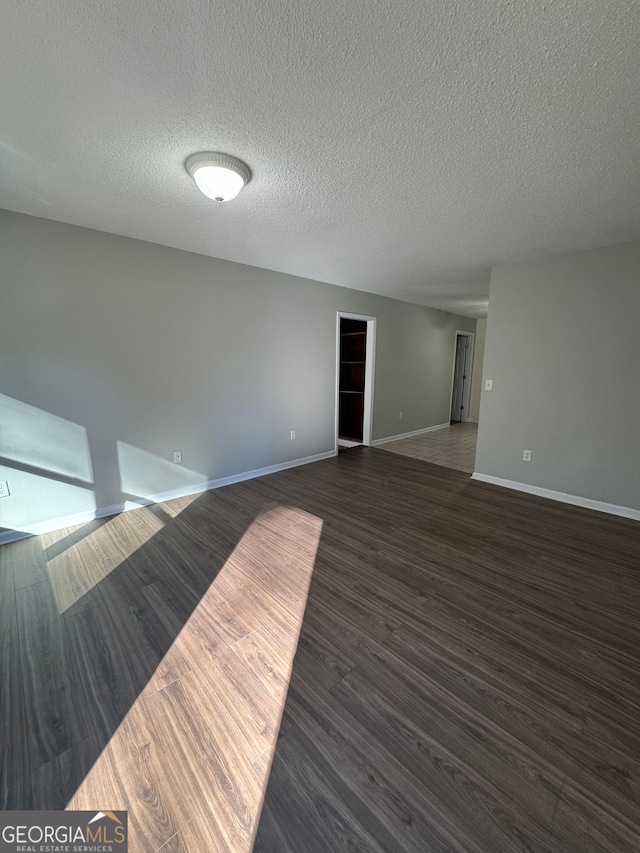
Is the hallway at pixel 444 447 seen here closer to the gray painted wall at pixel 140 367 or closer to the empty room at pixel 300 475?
the empty room at pixel 300 475

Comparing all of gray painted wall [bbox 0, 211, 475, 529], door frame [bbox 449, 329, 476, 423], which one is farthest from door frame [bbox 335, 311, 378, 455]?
door frame [bbox 449, 329, 476, 423]

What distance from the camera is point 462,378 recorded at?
7.69 meters

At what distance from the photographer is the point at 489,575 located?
7.35 feet

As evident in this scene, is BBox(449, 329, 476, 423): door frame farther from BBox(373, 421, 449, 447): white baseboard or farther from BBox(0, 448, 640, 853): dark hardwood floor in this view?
BBox(0, 448, 640, 853): dark hardwood floor

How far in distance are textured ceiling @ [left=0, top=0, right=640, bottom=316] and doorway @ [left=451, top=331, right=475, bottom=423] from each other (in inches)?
196

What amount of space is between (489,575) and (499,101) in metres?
2.54

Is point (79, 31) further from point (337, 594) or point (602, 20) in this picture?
point (337, 594)

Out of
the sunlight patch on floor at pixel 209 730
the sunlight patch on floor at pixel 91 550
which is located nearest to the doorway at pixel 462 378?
the sunlight patch on floor at pixel 91 550

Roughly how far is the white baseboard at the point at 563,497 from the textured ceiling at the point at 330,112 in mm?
2419

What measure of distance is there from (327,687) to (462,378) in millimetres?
7400

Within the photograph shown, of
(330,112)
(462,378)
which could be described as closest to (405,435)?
(462,378)

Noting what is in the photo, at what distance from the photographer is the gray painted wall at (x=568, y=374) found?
119 inches
